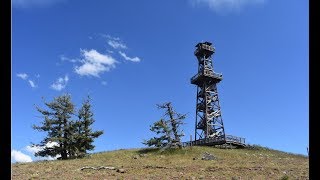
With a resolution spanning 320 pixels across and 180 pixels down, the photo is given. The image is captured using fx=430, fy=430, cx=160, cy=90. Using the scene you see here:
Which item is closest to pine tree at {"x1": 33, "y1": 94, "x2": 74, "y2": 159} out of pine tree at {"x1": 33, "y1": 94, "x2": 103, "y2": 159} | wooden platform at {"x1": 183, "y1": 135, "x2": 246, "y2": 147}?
pine tree at {"x1": 33, "y1": 94, "x2": 103, "y2": 159}

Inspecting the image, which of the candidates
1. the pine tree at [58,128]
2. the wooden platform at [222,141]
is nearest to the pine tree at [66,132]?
the pine tree at [58,128]

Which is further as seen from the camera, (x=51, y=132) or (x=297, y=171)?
(x=51, y=132)

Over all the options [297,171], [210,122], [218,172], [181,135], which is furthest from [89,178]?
[210,122]

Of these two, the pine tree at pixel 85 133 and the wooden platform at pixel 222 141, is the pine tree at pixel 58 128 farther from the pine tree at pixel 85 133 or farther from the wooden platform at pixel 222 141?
the wooden platform at pixel 222 141

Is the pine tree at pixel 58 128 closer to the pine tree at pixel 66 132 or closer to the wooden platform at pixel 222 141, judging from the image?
the pine tree at pixel 66 132

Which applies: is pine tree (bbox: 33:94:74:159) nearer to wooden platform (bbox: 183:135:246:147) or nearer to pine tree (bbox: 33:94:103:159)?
pine tree (bbox: 33:94:103:159)

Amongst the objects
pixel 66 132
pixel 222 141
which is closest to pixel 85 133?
pixel 66 132

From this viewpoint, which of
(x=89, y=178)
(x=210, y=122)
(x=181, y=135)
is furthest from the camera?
(x=210, y=122)

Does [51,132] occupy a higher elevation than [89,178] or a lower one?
higher

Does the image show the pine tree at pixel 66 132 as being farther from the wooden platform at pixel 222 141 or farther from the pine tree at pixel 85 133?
the wooden platform at pixel 222 141
